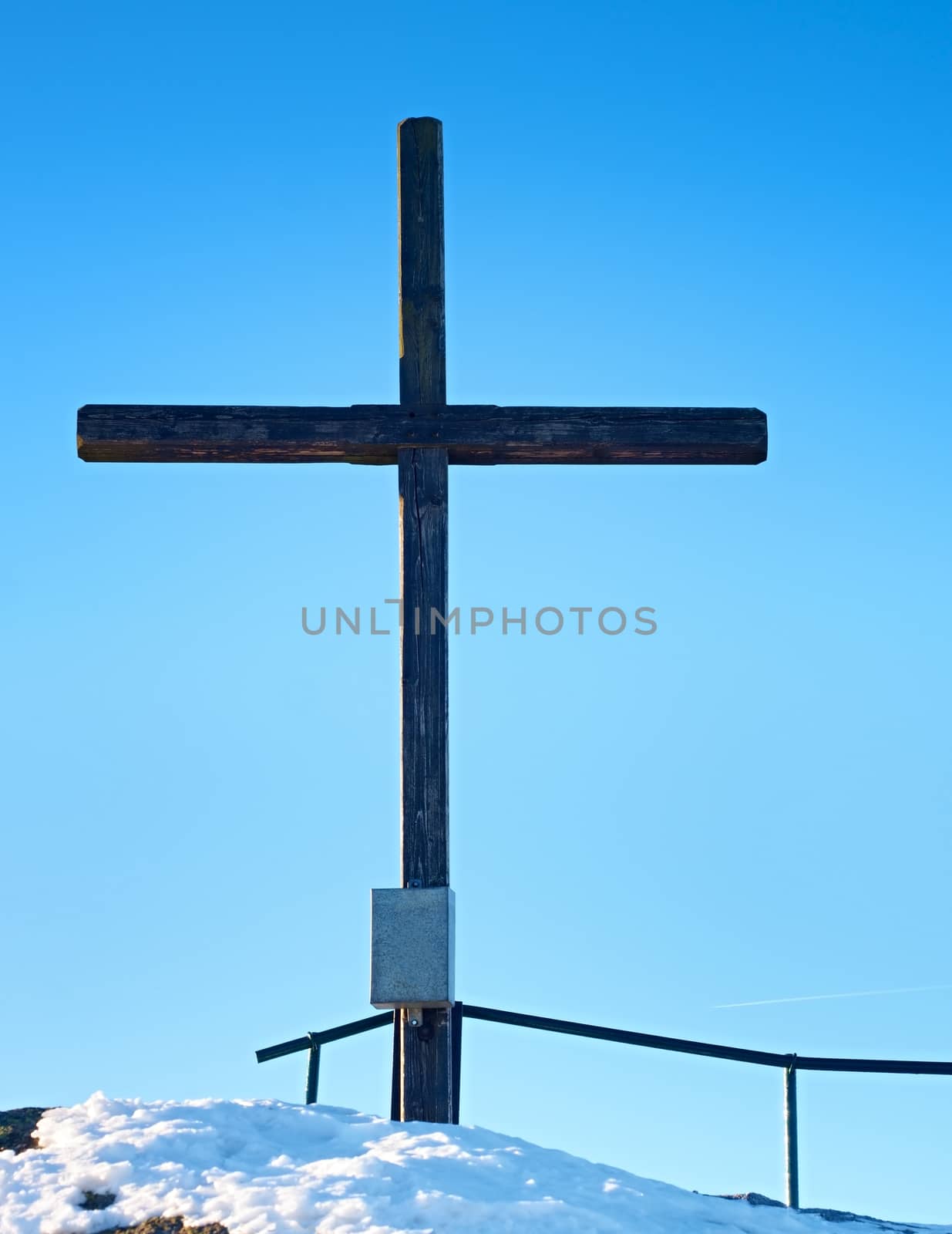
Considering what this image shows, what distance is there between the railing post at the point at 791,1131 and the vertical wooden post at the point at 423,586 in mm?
1796

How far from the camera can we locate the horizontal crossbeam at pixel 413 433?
8.48m

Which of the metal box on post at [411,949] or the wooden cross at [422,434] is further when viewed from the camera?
the wooden cross at [422,434]

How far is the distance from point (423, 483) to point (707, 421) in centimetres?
168

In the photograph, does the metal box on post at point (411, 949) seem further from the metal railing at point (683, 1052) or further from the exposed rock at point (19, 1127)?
the exposed rock at point (19, 1127)

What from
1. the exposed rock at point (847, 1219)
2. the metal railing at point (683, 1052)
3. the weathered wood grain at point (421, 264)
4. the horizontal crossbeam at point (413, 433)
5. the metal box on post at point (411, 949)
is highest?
the weathered wood grain at point (421, 264)

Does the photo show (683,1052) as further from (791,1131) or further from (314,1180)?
(314,1180)

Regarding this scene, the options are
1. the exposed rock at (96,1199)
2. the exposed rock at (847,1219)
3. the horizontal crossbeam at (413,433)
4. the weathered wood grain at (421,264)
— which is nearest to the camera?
the exposed rock at (96,1199)

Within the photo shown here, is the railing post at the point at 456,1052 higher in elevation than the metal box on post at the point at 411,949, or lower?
lower

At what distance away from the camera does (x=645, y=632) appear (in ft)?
30.2

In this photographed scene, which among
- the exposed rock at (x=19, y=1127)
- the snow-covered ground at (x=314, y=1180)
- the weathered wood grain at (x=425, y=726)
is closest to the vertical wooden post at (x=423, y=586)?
the weathered wood grain at (x=425, y=726)

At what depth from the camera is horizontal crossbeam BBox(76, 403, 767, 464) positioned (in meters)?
8.48

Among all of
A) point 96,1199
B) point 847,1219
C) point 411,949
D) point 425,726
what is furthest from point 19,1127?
point 847,1219

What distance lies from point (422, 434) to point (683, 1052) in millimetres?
3643

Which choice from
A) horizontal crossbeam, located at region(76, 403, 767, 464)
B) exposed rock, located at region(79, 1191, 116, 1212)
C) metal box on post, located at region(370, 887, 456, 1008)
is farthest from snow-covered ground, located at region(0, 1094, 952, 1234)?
horizontal crossbeam, located at region(76, 403, 767, 464)
